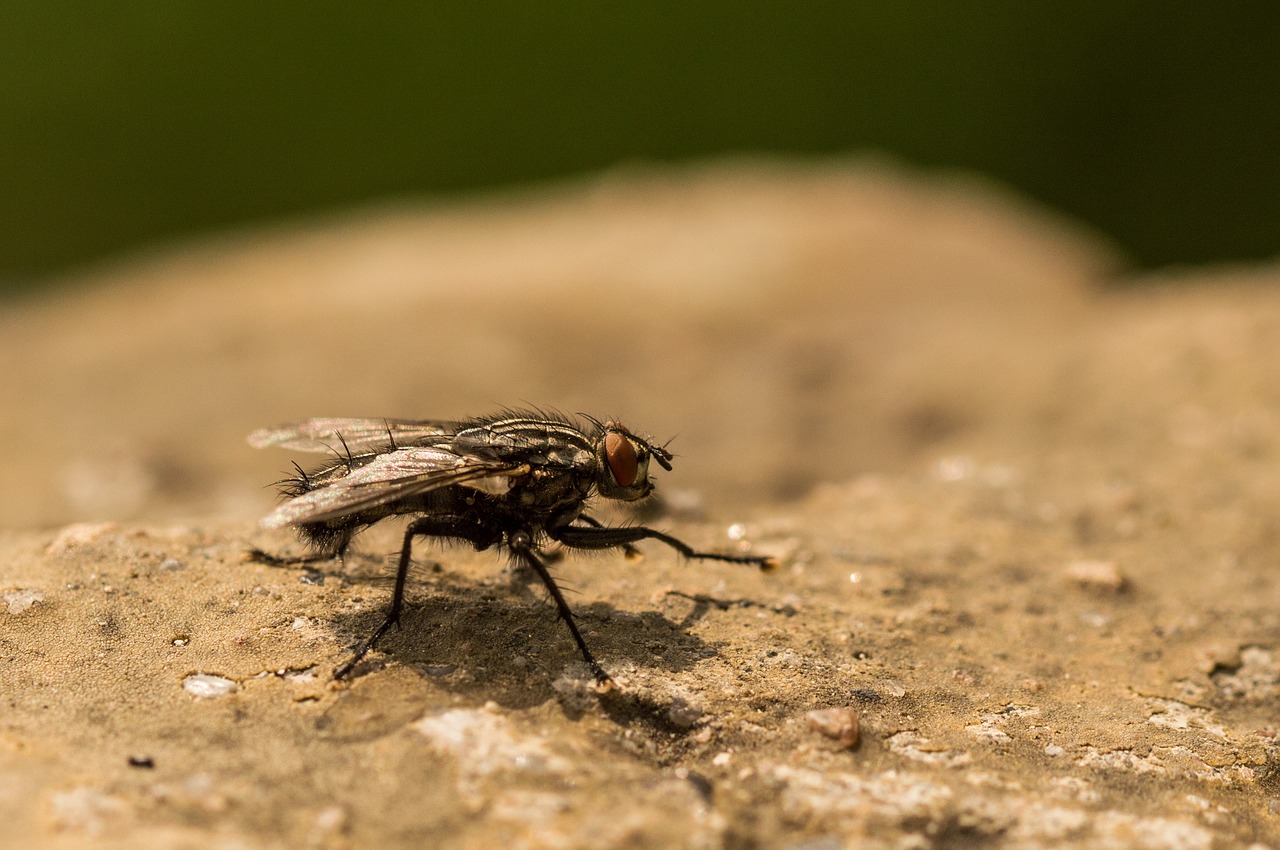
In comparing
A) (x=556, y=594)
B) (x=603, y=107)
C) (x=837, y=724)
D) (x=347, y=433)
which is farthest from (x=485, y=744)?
(x=603, y=107)

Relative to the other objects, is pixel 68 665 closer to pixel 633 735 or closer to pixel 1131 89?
pixel 633 735

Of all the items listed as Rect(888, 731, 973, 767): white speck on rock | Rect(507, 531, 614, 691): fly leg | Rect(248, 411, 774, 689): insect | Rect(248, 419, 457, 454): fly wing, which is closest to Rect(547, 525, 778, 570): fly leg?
Rect(248, 411, 774, 689): insect

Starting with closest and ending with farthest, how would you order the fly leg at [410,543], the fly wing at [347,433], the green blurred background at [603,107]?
the fly leg at [410,543]
the fly wing at [347,433]
the green blurred background at [603,107]

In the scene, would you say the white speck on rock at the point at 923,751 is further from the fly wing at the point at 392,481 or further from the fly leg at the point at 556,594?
the fly wing at the point at 392,481

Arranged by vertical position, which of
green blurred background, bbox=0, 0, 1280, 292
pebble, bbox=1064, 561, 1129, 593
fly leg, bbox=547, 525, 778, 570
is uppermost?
green blurred background, bbox=0, 0, 1280, 292

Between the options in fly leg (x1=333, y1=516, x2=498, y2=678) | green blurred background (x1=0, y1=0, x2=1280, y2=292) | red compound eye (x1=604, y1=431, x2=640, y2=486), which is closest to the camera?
fly leg (x1=333, y1=516, x2=498, y2=678)

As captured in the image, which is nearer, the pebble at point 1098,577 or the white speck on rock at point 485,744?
the white speck on rock at point 485,744

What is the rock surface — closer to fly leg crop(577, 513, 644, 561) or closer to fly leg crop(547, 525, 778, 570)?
fly leg crop(577, 513, 644, 561)

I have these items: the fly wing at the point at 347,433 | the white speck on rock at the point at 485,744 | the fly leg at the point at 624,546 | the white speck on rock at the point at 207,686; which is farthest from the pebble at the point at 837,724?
the fly wing at the point at 347,433

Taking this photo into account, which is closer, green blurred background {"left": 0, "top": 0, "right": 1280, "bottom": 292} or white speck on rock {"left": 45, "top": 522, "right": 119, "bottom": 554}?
white speck on rock {"left": 45, "top": 522, "right": 119, "bottom": 554}
